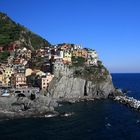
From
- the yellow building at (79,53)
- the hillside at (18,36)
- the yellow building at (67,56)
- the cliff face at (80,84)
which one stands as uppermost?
the hillside at (18,36)

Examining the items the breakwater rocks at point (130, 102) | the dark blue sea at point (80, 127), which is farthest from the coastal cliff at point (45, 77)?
the dark blue sea at point (80, 127)

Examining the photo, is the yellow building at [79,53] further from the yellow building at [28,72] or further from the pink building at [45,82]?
the pink building at [45,82]

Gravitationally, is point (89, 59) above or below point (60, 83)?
above

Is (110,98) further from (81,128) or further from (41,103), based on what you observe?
(81,128)

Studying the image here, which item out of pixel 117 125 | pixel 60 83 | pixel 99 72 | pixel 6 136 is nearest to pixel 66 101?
pixel 60 83

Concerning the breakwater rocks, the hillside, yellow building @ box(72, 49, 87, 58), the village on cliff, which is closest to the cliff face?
the village on cliff

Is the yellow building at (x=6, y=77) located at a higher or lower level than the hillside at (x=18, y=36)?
lower
